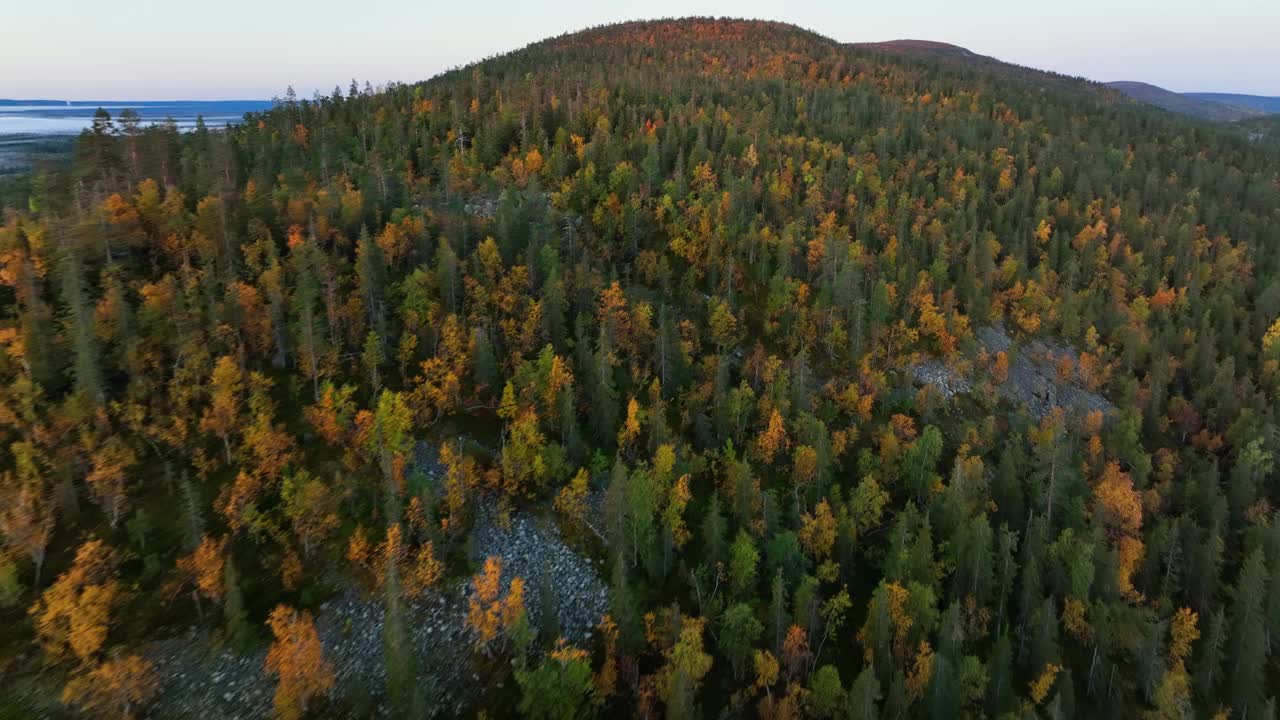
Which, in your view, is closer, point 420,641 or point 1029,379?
point 420,641

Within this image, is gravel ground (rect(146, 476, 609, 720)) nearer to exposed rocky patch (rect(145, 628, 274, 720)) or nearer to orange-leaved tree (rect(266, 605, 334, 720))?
exposed rocky patch (rect(145, 628, 274, 720))

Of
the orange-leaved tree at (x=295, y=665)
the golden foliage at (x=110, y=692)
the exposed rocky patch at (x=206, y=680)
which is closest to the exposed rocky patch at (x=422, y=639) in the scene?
the exposed rocky patch at (x=206, y=680)

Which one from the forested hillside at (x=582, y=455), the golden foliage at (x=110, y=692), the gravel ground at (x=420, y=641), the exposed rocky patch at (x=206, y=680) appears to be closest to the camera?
the golden foliage at (x=110, y=692)

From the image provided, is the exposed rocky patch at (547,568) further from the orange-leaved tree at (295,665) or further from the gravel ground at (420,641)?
the orange-leaved tree at (295,665)

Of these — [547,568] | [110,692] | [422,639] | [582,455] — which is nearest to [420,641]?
[422,639]

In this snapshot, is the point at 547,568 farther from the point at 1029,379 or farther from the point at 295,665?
the point at 1029,379

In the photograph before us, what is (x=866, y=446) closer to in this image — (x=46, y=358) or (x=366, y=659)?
(x=366, y=659)

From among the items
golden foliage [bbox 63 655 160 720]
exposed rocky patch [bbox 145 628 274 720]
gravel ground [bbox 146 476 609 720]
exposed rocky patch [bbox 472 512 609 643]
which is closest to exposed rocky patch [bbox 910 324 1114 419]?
exposed rocky patch [bbox 472 512 609 643]

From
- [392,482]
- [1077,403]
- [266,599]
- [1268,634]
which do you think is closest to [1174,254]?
[1077,403]

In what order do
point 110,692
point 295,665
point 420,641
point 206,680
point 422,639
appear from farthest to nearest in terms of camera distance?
point 422,639
point 420,641
point 206,680
point 295,665
point 110,692
